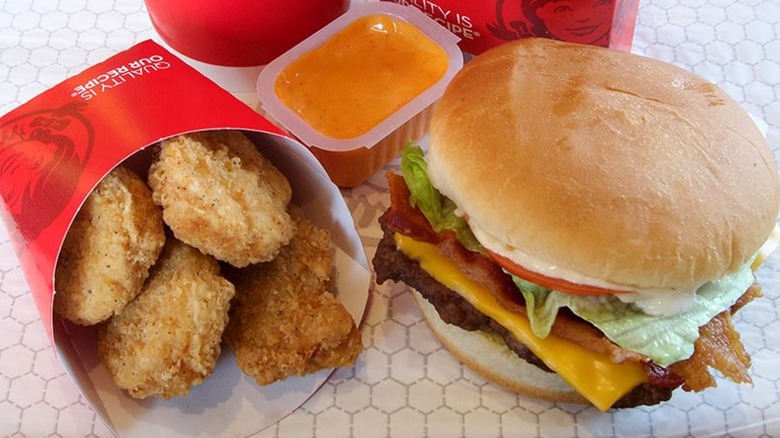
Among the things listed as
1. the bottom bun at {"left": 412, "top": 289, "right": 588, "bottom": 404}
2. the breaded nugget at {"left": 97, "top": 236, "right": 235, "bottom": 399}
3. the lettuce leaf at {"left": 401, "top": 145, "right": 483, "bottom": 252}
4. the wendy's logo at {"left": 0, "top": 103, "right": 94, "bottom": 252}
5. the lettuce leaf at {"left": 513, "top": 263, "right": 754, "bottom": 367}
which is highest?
the wendy's logo at {"left": 0, "top": 103, "right": 94, "bottom": 252}

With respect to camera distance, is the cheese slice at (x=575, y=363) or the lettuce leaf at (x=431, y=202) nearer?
the cheese slice at (x=575, y=363)

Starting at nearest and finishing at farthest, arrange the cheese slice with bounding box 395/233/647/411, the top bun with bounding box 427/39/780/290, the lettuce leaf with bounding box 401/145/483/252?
the top bun with bounding box 427/39/780/290
the cheese slice with bounding box 395/233/647/411
the lettuce leaf with bounding box 401/145/483/252

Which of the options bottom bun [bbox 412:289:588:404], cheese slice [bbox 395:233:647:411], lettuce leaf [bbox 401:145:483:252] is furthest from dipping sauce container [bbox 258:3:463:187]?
cheese slice [bbox 395:233:647:411]

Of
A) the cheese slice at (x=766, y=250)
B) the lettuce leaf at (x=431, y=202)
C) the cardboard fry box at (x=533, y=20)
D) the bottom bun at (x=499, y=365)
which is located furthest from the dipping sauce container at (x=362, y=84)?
the cheese slice at (x=766, y=250)

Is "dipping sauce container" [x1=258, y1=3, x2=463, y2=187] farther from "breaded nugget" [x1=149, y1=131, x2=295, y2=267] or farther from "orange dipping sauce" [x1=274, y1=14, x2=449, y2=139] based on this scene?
"breaded nugget" [x1=149, y1=131, x2=295, y2=267]

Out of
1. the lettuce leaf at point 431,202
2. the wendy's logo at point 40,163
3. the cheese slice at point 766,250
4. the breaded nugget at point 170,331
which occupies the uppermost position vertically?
the wendy's logo at point 40,163

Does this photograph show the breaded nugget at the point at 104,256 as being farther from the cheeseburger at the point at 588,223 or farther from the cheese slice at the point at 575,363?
the cheese slice at the point at 575,363
